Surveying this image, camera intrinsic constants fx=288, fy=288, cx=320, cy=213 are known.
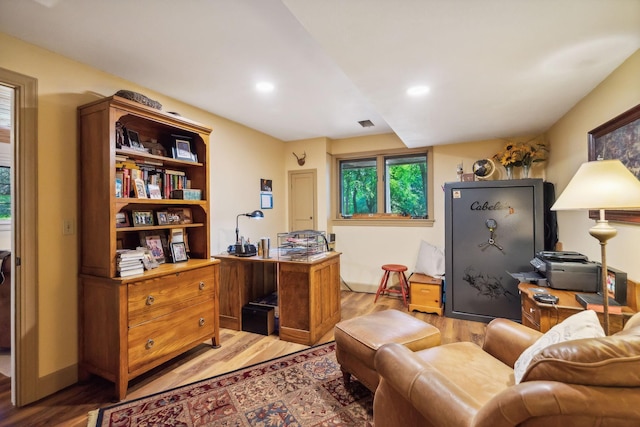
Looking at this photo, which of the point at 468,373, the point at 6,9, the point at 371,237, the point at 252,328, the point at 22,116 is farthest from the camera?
the point at 371,237

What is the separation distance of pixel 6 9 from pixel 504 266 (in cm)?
445

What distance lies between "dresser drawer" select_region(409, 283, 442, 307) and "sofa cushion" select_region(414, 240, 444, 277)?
32 cm

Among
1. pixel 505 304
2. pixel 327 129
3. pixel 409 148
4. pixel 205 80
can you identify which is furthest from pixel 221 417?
pixel 409 148

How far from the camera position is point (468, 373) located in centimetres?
143

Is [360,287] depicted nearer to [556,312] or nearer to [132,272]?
[556,312]

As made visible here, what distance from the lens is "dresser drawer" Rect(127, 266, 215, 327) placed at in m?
2.02

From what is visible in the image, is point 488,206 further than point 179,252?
Yes

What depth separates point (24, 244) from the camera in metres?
1.91

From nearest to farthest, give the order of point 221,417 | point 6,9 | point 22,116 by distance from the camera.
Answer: point 6,9 < point 221,417 < point 22,116

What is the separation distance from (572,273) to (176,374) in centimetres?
317

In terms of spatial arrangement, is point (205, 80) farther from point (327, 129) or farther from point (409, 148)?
point (409, 148)

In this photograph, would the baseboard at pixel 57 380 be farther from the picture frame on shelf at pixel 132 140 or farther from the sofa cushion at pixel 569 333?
the sofa cushion at pixel 569 333

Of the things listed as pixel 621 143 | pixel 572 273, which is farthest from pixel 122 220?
pixel 621 143

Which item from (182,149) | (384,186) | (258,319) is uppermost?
(182,149)
